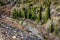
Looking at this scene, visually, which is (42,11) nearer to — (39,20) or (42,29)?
(39,20)

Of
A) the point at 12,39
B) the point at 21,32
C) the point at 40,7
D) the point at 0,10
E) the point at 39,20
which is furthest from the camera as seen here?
the point at 0,10

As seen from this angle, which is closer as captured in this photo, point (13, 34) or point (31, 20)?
point (13, 34)

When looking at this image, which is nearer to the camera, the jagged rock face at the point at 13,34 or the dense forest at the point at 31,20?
the jagged rock face at the point at 13,34

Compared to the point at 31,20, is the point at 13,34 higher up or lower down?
lower down

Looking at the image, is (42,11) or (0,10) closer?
(42,11)

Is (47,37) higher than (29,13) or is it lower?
lower

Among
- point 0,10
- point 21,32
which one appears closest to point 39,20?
point 21,32

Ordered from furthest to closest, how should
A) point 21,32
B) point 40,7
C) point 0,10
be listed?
point 0,10
point 40,7
point 21,32

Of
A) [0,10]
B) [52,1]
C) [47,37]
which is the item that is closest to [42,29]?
[47,37]

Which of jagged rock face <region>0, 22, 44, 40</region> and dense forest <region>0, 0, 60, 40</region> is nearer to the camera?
jagged rock face <region>0, 22, 44, 40</region>
